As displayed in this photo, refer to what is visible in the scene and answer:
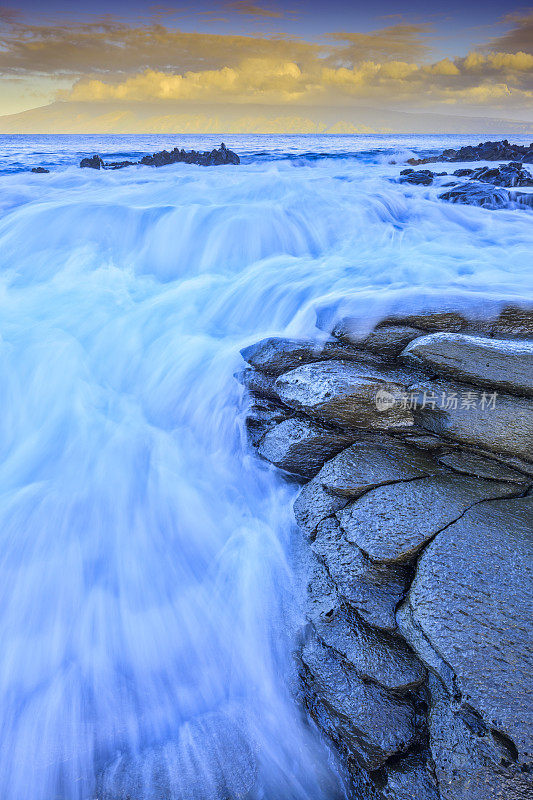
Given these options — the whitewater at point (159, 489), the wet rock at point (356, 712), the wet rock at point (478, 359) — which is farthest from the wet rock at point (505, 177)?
the wet rock at point (356, 712)

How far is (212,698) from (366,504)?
1.38 meters

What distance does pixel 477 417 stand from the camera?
129 inches

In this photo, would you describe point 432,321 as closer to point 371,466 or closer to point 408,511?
point 371,466

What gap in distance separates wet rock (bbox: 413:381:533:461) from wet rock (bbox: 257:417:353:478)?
632mm

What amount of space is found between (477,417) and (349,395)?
91 centimetres

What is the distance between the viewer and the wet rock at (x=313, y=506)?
10.1 feet

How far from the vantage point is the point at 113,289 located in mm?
7020

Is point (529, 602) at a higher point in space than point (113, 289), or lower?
lower

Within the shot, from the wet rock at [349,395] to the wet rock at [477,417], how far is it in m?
0.17

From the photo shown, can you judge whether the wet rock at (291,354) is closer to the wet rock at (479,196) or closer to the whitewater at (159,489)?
the whitewater at (159,489)

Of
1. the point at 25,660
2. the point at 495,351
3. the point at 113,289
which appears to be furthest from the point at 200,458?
the point at 113,289

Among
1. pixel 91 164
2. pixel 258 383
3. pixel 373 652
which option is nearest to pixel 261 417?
pixel 258 383

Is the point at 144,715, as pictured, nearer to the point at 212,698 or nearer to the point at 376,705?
the point at 212,698

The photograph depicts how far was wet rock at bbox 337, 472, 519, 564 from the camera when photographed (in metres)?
2.63
